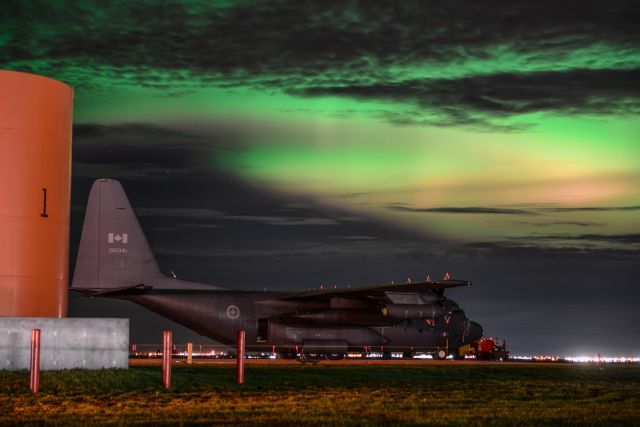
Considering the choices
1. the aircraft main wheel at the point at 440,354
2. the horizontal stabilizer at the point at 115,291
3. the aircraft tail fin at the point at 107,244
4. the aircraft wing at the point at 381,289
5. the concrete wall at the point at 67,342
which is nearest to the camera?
the concrete wall at the point at 67,342

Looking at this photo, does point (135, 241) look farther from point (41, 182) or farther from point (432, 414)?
point (432, 414)

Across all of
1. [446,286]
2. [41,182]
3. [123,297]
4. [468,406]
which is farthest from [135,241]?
[468,406]

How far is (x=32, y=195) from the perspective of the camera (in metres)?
25.0

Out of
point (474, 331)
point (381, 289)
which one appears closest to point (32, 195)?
point (381, 289)

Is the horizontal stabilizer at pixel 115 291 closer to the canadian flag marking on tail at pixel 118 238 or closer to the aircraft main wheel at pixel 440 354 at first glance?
the canadian flag marking on tail at pixel 118 238

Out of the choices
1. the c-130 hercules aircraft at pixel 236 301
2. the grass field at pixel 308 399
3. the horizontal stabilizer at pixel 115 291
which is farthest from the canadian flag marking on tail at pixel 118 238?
the grass field at pixel 308 399

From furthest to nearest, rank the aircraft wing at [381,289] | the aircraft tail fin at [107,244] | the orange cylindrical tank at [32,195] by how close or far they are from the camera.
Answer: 1. the aircraft tail fin at [107,244]
2. the aircraft wing at [381,289]
3. the orange cylindrical tank at [32,195]

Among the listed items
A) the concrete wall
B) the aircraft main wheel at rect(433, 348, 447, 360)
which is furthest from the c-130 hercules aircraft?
the concrete wall

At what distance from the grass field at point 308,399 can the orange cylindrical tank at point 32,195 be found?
330 centimetres

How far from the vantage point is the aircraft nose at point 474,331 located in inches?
1960

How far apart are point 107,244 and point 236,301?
22.9 feet

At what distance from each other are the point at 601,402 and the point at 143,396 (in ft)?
35.8

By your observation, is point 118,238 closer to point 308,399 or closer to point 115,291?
point 115,291

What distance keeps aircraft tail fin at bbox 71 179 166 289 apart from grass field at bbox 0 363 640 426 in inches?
590
